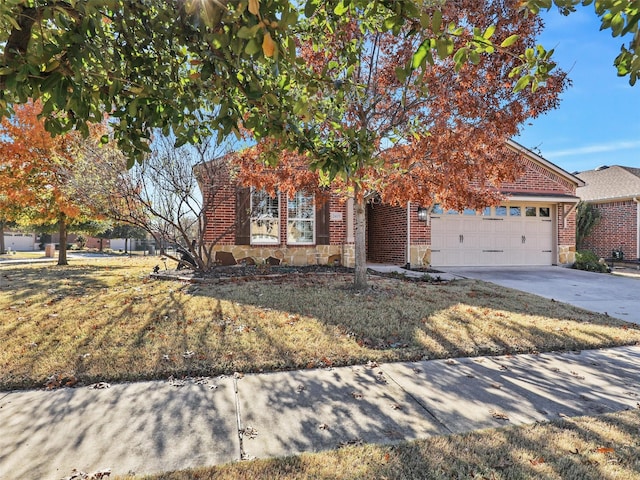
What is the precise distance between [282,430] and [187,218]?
7.57 metres

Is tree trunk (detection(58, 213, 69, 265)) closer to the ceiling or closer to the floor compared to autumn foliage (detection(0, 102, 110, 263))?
closer to the floor

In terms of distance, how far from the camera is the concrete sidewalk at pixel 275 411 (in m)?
2.34

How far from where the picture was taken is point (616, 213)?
17359 millimetres

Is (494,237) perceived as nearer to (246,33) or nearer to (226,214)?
(226,214)

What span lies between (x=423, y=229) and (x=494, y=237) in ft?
9.89

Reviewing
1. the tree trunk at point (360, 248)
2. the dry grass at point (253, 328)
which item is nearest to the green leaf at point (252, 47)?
the dry grass at point (253, 328)

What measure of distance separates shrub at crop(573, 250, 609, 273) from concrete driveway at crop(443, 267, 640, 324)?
596 millimetres

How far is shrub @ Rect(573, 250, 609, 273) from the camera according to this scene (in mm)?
13039

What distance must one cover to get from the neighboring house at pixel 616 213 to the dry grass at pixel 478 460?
54.9ft

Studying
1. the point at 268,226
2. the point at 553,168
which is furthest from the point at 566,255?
the point at 268,226

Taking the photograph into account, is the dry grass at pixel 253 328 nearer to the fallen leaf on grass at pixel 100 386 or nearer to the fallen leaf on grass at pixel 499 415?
the fallen leaf on grass at pixel 100 386

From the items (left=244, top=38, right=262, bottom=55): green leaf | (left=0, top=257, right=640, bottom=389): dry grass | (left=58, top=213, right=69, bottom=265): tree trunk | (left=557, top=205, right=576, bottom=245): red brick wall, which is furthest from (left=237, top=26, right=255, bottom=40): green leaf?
(left=557, top=205, right=576, bottom=245): red brick wall

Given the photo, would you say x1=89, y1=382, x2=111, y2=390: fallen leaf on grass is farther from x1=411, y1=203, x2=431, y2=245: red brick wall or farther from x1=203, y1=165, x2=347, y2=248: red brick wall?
x1=411, y1=203, x2=431, y2=245: red brick wall

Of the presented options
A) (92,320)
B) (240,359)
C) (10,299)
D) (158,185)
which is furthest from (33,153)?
(240,359)
